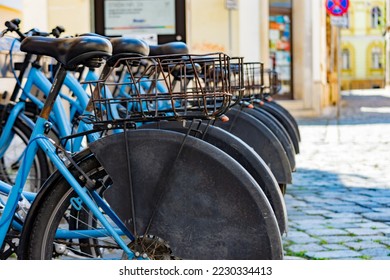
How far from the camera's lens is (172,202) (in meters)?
2.90

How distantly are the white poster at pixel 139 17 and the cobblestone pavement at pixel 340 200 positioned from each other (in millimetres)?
4649

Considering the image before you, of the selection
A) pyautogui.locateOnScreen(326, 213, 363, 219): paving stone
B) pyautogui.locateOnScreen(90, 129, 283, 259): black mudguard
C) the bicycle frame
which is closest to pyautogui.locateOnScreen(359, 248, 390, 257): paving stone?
pyautogui.locateOnScreen(326, 213, 363, 219): paving stone

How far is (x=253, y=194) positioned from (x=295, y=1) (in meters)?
18.4

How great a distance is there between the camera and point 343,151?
1079cm

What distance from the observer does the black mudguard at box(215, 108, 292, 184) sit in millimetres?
4953

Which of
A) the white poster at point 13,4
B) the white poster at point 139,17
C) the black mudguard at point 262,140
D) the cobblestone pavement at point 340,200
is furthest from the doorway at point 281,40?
the black mudguard at point 262,140

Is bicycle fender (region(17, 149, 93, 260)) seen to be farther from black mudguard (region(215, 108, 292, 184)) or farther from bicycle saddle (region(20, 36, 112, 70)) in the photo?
black mudguard (region(215, 108, 292, 184))

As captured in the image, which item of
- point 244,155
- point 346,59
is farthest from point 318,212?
point 346,59

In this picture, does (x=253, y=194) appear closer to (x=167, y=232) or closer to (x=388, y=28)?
(x=167, y=232)

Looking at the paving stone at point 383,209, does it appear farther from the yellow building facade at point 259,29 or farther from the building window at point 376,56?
the building window at point 376,56

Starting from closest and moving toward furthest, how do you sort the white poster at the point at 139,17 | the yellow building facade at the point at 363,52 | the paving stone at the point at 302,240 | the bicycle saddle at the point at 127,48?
the bicycle saddle at the point at 127,48, the paving stone at the point at 302,240, the white poster at the point at 139,17, the yellow building facade at the point at 363,52

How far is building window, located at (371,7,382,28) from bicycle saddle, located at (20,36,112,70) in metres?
56.2

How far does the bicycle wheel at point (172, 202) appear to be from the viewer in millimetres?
2812

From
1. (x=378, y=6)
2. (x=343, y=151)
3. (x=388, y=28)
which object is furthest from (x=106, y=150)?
(x=378, y=6)
